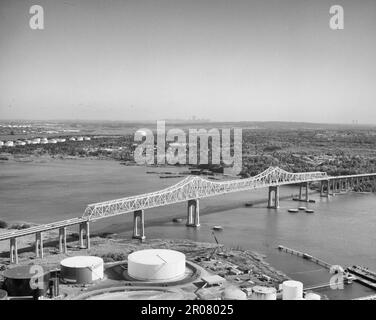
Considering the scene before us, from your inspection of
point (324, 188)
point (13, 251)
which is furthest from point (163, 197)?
point (324, 188)

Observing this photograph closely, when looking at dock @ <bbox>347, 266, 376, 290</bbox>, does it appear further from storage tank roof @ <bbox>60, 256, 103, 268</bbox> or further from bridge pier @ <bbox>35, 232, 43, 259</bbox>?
bridge pier @ <bbox>35, 232, 43, 259</bbox>

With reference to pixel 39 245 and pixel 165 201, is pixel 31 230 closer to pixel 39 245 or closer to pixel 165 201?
pixel 39 245

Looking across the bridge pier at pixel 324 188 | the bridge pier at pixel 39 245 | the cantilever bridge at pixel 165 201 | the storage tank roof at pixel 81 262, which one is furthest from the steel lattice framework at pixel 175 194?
the storage tank roof at pixel 81 262

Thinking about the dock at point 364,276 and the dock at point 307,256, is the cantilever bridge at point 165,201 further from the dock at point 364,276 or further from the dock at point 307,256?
the dock at point 364,276

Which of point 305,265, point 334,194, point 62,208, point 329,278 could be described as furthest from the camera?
point 334,194

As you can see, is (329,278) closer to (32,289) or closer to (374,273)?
(374,273)

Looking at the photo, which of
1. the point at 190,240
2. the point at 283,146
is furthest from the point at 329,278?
the point at 283,146
